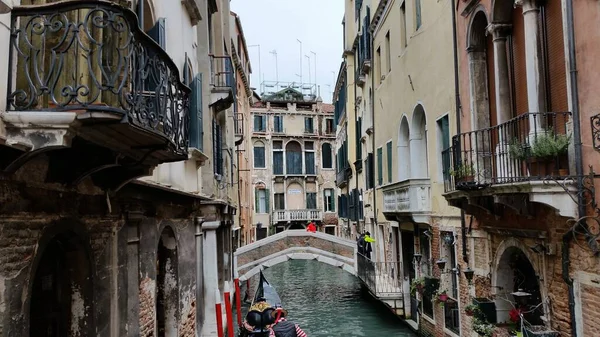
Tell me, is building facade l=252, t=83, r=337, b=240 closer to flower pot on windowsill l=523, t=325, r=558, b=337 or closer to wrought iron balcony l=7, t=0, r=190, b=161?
flower pot on windowsill l=523, t=325, r=558, b=337

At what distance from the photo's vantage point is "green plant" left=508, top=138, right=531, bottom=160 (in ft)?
20.1

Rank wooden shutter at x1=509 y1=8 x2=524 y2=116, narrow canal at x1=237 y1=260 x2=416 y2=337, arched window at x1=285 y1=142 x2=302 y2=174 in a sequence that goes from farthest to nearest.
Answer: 1. arched window at x1=285 y1=142 x2=302 y2=174
2. narrow canal at x1=237 y1=260 x2=416 y2=337
3. wooden shutter at x1=509 y1=8 x2=524 y2=116

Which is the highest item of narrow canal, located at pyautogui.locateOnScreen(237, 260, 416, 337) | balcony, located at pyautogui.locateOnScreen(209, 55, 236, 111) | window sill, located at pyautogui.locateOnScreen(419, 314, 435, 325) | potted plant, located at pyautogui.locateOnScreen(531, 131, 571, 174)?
balcony, located at pyautogui.locateOnScreen(209, 55, 236, 111)

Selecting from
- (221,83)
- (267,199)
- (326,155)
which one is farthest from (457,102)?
(326,155)

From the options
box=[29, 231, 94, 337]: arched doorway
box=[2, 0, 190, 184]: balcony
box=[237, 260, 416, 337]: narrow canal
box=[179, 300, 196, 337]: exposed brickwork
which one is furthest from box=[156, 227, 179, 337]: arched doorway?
box=[237, 260, 416, 337]: narrow canal

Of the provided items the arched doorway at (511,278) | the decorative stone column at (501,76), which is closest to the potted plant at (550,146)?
the decorative stone column at (501,76)

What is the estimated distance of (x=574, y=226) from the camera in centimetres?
539

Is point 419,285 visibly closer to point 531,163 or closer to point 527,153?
point 531,163

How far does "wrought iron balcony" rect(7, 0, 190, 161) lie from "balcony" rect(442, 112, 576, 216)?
3.85 meters

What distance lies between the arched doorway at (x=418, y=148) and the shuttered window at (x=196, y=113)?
5448 mm

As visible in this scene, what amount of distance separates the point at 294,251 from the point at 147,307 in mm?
14025

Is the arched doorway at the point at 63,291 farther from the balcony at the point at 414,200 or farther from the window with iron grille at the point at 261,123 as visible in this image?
the window with iron grille at the point at 261,123

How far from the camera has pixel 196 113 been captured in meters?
8.03

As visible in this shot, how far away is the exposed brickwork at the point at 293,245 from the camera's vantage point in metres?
19.2
